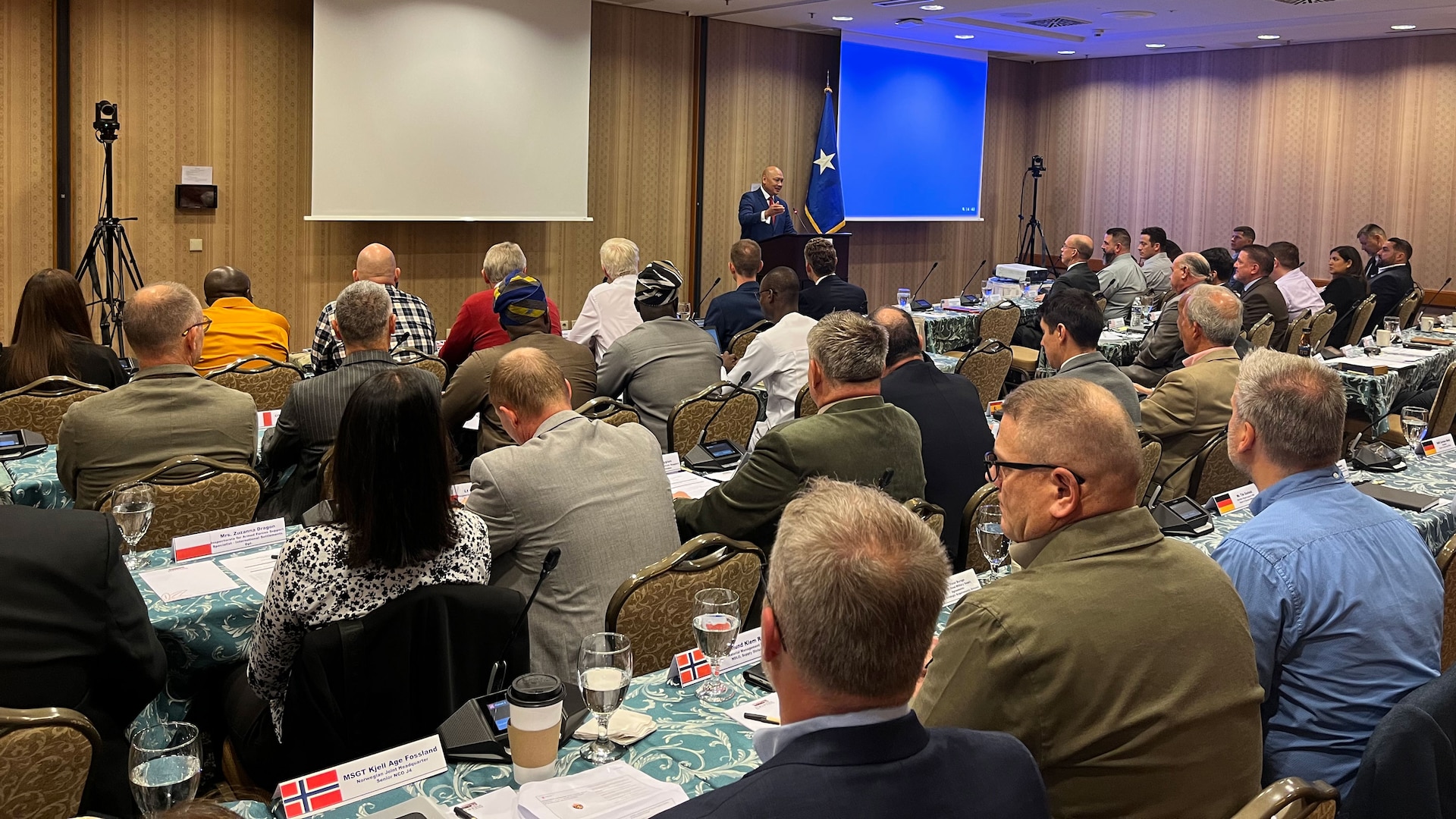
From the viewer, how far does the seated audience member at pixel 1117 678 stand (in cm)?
177

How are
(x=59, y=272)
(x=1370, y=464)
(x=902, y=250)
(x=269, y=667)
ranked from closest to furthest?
(x=269, y=667), (x=1370, y=464), (x=59, y=272), (x=902, y=250)

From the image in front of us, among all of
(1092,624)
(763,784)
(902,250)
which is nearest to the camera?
(763,784)

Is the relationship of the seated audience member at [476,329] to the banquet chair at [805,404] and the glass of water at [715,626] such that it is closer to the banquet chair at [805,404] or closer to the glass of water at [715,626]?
the banquet chair at [805,404]

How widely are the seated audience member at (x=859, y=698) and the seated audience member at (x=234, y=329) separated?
512cm

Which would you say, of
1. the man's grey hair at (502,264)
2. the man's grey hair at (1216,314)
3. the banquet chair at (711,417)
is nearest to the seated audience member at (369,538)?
the banquet chair at (711,417)

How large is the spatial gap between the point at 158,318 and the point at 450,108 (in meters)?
6.07

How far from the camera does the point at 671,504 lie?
312cm

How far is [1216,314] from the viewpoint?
5.16 m

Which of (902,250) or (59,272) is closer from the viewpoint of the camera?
(59,272)

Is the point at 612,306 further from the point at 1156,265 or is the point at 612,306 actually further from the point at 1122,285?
the point at 1156,265

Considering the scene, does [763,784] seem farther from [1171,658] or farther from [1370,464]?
[1370,464]

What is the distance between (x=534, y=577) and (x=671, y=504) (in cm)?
40

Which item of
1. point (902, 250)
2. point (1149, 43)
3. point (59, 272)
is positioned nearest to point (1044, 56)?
point (1149, 43)

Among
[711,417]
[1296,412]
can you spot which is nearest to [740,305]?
[711,417]
